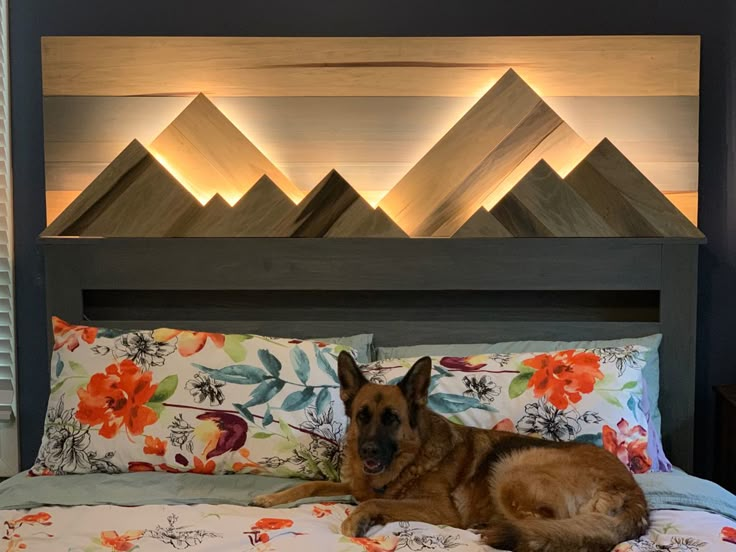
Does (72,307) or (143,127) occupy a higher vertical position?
(143,127)

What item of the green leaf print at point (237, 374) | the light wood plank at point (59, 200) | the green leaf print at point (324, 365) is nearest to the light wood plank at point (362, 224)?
the green leaf print at point (324, 365)

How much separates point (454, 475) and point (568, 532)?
0.44 meters

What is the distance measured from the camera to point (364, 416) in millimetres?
2084

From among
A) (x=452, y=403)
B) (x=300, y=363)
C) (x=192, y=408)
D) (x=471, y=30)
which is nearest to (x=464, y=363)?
(x=452, y=403)

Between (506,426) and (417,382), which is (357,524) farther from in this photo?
(506,426)

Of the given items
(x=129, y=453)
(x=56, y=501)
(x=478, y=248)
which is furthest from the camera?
(x=478, y=248)

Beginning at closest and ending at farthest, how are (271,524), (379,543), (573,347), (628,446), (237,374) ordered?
1. (379,543)
2. (271,524)
3. (628,446)
4. (237,374)
5. (573,347)

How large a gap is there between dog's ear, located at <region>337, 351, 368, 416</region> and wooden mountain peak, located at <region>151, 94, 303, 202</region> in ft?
2.96

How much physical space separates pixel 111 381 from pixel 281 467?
55 centimetres

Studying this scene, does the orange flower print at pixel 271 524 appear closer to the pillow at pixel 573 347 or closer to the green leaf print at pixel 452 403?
the green leaf print at pixel 452 403

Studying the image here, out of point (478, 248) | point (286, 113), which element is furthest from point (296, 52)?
point (478, 248)

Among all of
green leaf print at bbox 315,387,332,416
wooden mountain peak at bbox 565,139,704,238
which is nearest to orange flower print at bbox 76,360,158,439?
green leaf print at bbox 315,387,332,416

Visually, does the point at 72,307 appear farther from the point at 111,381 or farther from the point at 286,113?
the point at 286,113

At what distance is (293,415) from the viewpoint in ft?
7.73
